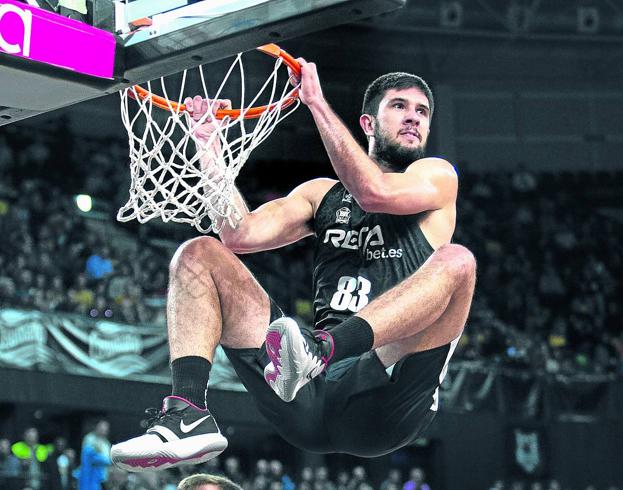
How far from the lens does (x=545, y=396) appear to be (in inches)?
646

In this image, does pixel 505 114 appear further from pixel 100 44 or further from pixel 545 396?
pixel 100 44

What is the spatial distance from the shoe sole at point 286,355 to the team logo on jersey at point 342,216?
38.5 inches

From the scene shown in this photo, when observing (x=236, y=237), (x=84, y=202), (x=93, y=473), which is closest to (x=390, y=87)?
(x=236, y=237)

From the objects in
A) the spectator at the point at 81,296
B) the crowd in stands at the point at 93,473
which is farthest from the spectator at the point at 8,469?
the spectator at the point at 81,296

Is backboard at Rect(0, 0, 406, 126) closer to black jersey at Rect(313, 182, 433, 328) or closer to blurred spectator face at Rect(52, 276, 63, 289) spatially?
black jersey at Rect(313, 182, 433, 328)

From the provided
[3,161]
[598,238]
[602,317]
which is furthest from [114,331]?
[598,238]

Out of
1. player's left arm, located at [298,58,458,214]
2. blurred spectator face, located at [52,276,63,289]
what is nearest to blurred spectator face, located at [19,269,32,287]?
blurred spectator face, located at [52,276,63,289]

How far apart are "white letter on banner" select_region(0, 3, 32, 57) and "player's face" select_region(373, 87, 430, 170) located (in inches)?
64.3

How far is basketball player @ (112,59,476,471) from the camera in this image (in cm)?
421

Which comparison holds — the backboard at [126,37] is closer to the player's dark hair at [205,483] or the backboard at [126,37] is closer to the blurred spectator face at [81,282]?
the player's dark hair at [205,483]

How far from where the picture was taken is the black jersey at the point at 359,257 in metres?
4.64

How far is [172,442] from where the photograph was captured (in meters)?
4.17

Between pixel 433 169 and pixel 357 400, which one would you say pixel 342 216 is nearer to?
pixel 433 169

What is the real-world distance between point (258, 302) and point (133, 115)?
1067mm
